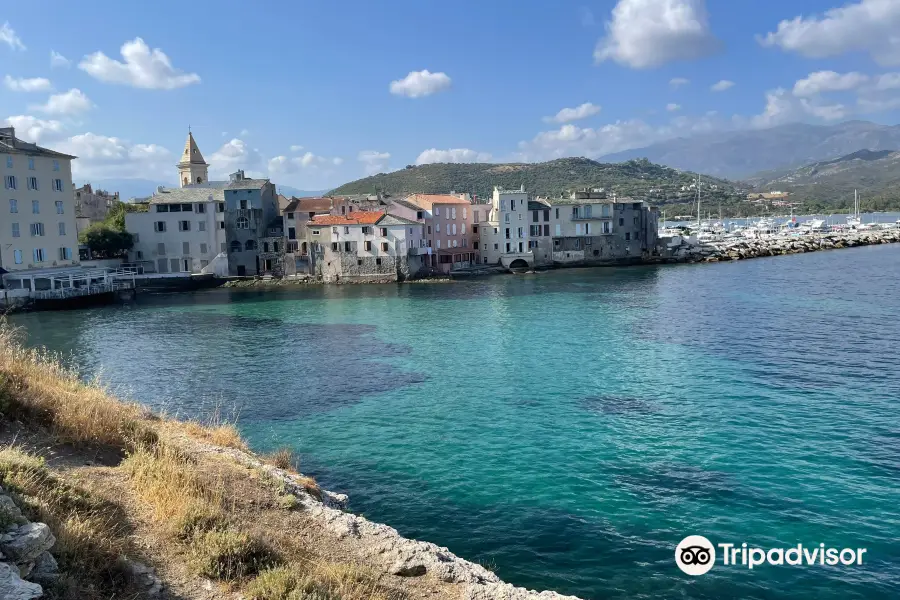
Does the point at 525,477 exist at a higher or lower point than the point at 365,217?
lower

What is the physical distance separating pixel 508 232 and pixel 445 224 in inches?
328

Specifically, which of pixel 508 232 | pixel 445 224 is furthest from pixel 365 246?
pixel 508 232

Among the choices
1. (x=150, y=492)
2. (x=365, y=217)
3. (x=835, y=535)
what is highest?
(x=365, y=217)

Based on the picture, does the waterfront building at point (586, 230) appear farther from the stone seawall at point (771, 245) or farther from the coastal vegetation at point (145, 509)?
the coastal vegetation at point (145, 509)

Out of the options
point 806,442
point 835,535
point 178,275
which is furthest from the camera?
point 178,275

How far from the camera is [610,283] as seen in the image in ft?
219

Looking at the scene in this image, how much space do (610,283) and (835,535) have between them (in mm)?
53971

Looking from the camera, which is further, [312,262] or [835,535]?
[312,262]

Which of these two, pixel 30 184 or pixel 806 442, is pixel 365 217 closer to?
pixel 30 184

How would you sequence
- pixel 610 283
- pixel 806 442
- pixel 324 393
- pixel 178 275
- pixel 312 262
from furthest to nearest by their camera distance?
pixel 312 262 < pixel 178 275 < pixel 610 283 < pixel 324 393 < pixel 806 442

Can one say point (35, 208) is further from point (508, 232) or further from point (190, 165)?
point (508, 232)

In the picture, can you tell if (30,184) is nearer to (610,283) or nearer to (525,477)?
(610,283)

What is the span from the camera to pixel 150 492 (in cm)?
1038

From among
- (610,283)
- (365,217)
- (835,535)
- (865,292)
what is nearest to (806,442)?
(835,535)
